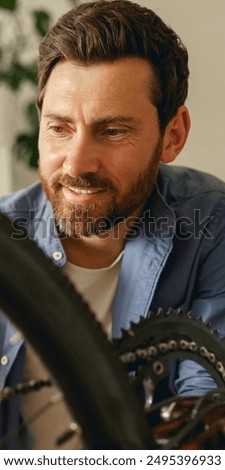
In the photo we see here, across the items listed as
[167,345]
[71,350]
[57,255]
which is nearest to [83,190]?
[57,255]

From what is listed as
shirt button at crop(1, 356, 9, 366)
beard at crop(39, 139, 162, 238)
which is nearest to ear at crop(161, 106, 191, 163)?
beard at crop(39, 139, 162, 238)

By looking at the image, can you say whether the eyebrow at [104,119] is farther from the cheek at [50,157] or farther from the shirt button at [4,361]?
the shirt button at [4,361]

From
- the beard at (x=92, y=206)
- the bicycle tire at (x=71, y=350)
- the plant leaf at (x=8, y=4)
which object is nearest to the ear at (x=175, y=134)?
the beard at (x=92, y=206)

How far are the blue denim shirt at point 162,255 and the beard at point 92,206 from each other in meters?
0.05

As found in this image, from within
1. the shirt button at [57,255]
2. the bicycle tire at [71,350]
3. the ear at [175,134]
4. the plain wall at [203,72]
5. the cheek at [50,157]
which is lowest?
the plain wall at [203,72]

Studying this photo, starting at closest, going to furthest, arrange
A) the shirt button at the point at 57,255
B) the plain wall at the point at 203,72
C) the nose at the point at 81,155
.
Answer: the nose at the point at 81,155
the shirt button at the point at 57,255
the plain wall at the point at 203,72

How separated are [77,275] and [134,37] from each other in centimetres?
30

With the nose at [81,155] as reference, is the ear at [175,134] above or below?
below

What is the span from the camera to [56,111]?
85cm

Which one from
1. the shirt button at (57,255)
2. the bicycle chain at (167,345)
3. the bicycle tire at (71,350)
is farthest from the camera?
the shirt button at (57,255)

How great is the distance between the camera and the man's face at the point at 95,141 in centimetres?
84

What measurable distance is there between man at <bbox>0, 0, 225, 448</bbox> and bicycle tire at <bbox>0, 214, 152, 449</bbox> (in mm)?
452

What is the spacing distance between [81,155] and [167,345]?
374 mm

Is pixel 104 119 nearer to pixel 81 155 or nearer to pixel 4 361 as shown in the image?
pixel 81 155
